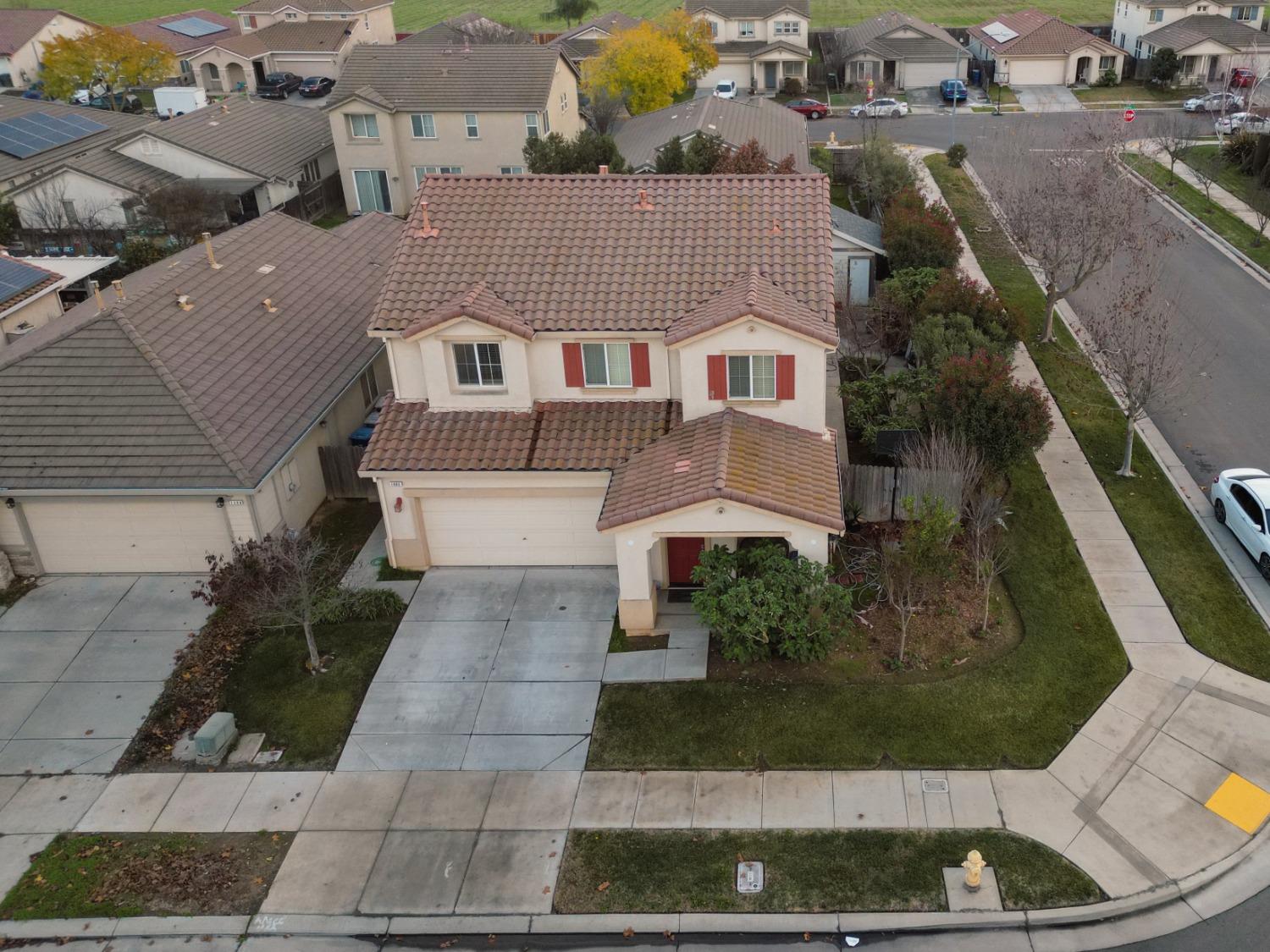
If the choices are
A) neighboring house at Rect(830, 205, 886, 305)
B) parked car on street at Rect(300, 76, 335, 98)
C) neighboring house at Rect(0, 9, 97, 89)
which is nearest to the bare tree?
neighboring house at Rect(830, 205, 886, 305)

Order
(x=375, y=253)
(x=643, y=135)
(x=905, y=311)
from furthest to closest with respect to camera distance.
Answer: (x=643, y=135), (x=375, y=253), (x=905, y=311)

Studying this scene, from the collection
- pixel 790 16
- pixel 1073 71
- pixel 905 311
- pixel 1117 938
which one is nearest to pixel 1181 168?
pixel 1073 71

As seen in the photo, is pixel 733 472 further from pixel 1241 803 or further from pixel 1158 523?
pixel 1158 523

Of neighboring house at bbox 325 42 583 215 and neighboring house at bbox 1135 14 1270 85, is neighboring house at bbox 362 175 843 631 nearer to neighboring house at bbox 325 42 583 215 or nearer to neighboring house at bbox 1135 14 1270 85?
neighboring house at bbox 325 42 583 215

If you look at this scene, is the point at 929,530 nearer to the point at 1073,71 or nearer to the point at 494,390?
the point at 494,390

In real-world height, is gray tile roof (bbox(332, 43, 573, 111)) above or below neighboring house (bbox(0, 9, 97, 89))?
below

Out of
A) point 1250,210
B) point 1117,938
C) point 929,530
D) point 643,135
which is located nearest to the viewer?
point 1117,938

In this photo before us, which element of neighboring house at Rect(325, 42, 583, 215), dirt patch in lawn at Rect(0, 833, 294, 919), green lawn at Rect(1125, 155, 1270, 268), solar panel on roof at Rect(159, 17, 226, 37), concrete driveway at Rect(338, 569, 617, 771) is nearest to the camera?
dirt patch in lawn at Rect(0, 833, 294, 919)
